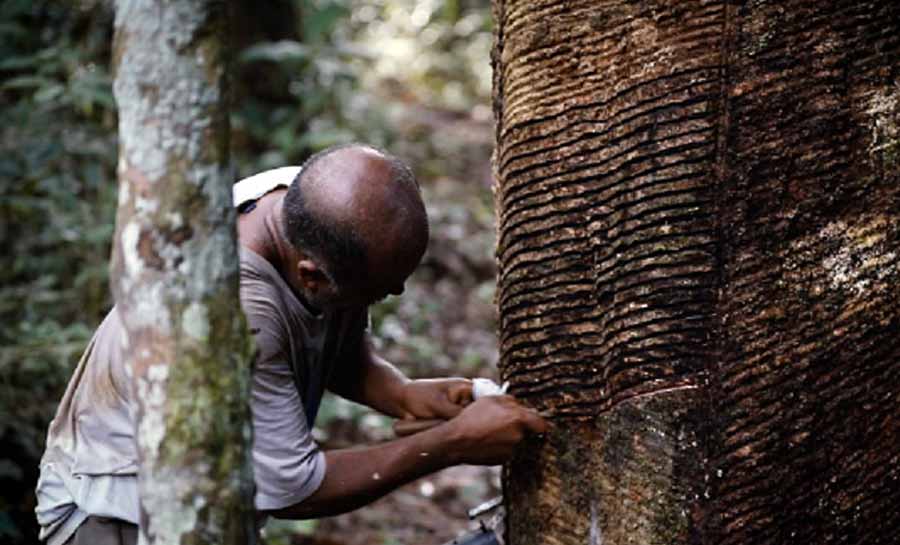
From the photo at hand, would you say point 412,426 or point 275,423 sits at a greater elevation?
point 412,426

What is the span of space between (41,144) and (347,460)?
340 centimetres

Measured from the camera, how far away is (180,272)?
5.86ft

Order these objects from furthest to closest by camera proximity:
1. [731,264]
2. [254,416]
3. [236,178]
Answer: [236,178], [254,416], [731,264]

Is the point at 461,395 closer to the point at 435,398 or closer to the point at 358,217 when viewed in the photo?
the point at 435,398

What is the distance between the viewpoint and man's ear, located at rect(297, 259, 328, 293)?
257 centimetres

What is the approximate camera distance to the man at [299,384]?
99.1 inches

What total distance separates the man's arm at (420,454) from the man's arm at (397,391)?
285mm

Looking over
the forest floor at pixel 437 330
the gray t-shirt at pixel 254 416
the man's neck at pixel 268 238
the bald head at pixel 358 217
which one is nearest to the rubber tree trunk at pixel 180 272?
the gray t-shirt at pixel 254 416

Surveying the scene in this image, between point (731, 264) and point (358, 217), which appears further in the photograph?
point (358, 217)

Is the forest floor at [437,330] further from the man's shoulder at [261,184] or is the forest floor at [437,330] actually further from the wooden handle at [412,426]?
the man's shoulder at [261,184]

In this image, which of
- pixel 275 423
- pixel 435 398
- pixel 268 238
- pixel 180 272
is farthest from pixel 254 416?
pixel 180 272

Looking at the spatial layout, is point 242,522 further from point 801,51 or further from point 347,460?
point 801,51

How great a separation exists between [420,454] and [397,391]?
0.52 meters

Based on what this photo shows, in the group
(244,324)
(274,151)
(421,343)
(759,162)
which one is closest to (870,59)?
(759,162)
